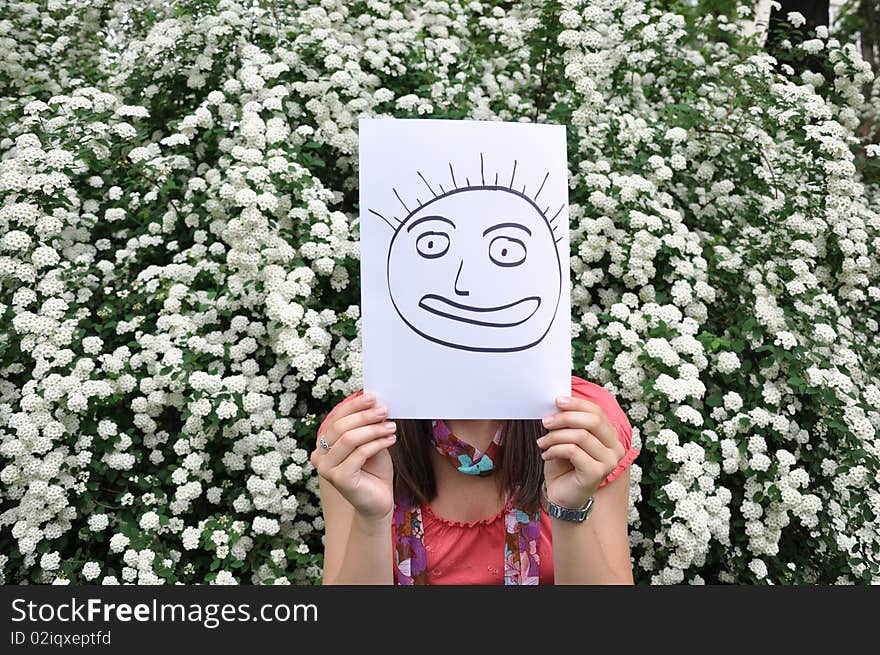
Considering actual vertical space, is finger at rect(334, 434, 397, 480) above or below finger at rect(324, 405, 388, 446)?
below

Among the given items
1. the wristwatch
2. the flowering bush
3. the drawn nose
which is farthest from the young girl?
the flowering bush

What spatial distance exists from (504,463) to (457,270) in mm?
495

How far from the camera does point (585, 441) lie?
1243 millimetres

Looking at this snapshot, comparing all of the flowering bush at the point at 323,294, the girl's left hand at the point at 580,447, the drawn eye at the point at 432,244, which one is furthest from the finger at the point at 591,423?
the flowering bush at the point at 323,294

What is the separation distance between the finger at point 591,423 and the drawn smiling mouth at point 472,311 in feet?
0.70

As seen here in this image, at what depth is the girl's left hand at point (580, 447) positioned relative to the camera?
1237 millimetres

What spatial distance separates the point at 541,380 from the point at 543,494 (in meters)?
0.35

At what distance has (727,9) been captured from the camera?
3764 mm

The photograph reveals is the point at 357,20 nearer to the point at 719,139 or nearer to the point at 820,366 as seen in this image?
the point at 719,139

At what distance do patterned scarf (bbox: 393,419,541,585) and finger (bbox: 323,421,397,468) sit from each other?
30 cm

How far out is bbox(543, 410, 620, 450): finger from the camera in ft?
4.11

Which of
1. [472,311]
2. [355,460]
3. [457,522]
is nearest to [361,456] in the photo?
[355,460]

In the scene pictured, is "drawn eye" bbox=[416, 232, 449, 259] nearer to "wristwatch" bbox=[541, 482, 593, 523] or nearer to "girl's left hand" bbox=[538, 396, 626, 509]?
"girl's left hand" bbox=[538, 396, 626, 509]

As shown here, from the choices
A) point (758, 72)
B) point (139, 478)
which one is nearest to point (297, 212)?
point (139, 478)
